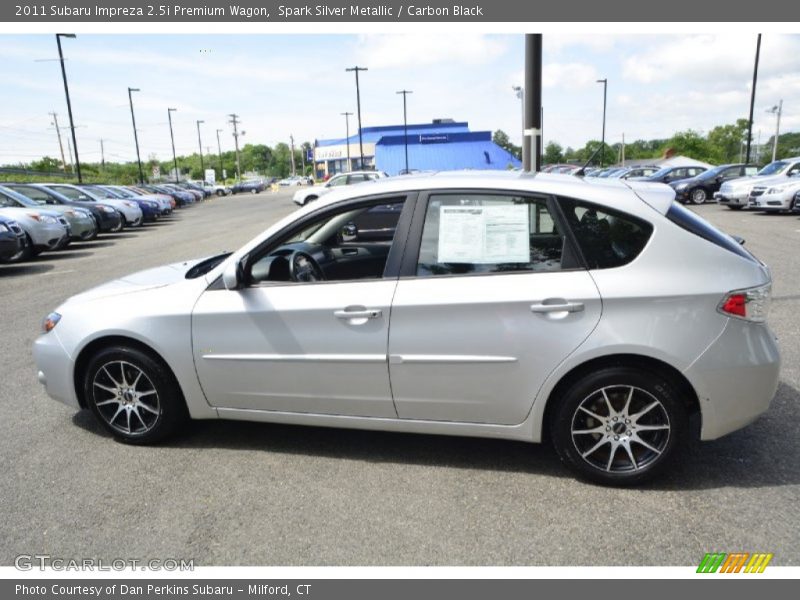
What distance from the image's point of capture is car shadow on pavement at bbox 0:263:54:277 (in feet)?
36.2

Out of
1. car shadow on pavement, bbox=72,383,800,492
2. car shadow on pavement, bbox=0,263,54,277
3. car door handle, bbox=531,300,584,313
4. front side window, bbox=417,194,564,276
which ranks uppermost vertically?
front side window, bbox=417,194,564,276

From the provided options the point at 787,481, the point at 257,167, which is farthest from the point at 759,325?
the point at 257,167

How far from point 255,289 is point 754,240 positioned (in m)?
11.9

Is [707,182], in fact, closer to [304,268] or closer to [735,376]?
[735,376]

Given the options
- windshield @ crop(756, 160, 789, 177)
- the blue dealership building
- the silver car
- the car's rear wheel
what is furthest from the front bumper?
the blue dealership building

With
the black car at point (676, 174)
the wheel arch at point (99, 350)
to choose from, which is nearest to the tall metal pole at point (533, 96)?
the wheel arch at point (99, 350)

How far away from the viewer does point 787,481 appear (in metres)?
3.14

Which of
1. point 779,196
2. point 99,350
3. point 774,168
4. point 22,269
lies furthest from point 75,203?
point 774,168

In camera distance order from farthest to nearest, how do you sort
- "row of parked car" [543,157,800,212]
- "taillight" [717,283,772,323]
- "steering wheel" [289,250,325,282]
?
"row of parked car" [543,157,800,212] < "steering wheel" [289,250,325,282] < "taillight" [717,283,772,323]

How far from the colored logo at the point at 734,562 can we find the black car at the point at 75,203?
16890mm

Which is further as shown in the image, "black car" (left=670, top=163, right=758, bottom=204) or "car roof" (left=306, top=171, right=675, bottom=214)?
"black car" (left=670, top=163, right=758, bottom=204)

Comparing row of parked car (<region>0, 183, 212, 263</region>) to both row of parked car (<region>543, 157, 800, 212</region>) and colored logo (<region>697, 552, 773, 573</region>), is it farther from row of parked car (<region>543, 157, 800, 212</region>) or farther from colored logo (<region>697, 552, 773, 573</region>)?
colored logo (<region>697, 552, 773, 573</region>)

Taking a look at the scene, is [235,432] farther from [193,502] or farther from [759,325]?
[759,325]

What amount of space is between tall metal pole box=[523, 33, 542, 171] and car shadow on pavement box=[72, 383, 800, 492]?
4098mm
